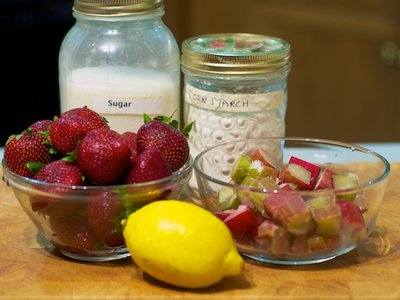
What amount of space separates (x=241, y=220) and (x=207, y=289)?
9 centimetres

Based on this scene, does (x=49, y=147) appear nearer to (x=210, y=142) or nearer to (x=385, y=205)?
(x=210, y=142)

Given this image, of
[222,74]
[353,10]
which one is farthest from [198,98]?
[353,10]

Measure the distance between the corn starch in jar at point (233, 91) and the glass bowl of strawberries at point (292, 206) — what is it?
44 millimetres

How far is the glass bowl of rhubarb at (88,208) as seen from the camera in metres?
0.90

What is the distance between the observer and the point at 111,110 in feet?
3.67

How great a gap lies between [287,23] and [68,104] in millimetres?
1436

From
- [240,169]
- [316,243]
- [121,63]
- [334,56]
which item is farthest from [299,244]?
[334,56]

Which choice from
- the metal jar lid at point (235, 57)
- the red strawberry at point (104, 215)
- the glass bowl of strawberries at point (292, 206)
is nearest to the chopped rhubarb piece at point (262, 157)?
the glass bowl of strawberries at point (292, 206)

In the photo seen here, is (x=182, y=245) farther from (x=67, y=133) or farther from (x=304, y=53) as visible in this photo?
(x=304, y=53)

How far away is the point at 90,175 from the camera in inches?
35.4

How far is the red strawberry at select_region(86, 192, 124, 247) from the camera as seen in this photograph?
895mm

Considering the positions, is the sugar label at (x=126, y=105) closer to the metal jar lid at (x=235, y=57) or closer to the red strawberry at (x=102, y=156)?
the metal jar lid at (x=235, y=57)

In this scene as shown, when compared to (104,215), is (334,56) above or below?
below

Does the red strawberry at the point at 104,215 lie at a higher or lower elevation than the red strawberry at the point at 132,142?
lower
